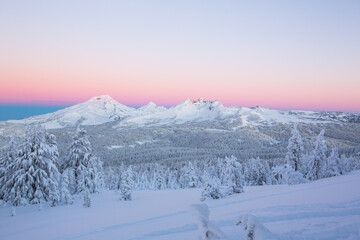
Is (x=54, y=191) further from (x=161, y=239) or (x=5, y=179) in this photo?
(x=161, y=239)

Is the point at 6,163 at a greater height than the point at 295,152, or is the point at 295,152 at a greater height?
the point at 6,163

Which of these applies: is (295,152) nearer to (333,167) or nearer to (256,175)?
(333,167)

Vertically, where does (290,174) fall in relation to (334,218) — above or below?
below

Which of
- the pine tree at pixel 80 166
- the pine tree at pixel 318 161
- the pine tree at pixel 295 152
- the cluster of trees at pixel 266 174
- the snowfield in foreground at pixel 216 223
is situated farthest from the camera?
the pine tree at pixel 295 152

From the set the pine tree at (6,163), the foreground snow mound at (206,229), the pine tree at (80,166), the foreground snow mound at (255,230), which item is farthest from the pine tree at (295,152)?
the pine tree at (6,163)

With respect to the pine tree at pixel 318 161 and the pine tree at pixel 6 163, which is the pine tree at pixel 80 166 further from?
the pine tree at pixel 318 161

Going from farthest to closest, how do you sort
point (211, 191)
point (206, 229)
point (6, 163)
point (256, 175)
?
1. point (256, 175)
2. point (6, 163)
3. point (211, 191)
4. point (206, 229)

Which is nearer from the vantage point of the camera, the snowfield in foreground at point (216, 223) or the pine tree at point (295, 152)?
the snowfield in foreground at point (216, 223)

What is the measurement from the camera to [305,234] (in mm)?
6605

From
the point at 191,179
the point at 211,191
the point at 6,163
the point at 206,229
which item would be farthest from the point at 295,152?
the point at 6,163

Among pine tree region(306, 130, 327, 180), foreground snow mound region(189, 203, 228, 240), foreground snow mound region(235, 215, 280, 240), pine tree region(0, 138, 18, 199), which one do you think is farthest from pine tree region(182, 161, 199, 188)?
foreground snow mound region(189, 203, 228, 240)

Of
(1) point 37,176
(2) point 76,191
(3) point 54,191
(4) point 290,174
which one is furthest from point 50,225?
(4) point 290,174

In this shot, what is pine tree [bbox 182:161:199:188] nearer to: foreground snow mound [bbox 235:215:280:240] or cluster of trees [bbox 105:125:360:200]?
cluster of trees [bbox 105:125:360:200]

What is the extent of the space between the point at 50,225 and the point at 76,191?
35.9ft
